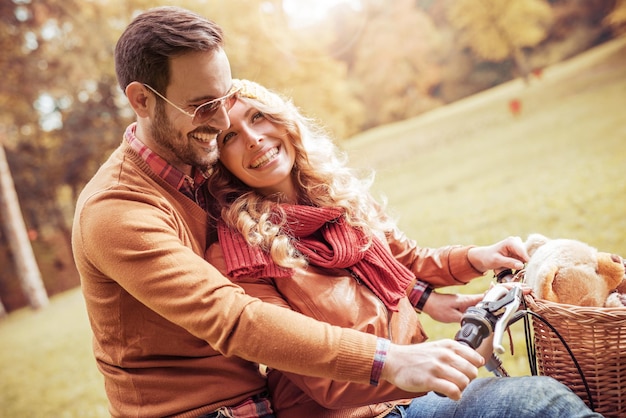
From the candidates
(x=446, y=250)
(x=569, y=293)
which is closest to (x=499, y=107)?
(x=446, y=250)

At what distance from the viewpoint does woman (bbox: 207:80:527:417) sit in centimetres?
133

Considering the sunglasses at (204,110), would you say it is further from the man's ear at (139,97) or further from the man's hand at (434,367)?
the man's hand at (434,367)

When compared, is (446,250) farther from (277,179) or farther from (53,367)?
(53,367)

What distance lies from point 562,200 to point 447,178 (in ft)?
5.87

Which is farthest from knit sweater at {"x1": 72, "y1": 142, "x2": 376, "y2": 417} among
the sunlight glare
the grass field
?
the sunlight glare

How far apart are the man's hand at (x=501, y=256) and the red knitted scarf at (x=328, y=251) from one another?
220 millimetres

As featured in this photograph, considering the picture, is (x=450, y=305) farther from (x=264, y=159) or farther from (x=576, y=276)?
(x=264, y=159)

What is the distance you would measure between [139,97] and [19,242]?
6163mm

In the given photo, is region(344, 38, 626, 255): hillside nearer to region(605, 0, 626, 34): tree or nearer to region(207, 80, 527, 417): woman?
region(605, 0, 626, 34): tree

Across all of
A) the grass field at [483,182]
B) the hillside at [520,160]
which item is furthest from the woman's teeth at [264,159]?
the hillside at [520,160]

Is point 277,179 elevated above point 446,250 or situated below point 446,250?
above

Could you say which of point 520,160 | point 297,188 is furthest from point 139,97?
point 520,160

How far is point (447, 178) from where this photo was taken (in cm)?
609

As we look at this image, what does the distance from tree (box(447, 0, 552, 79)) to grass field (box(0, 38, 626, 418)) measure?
14.3 inches
